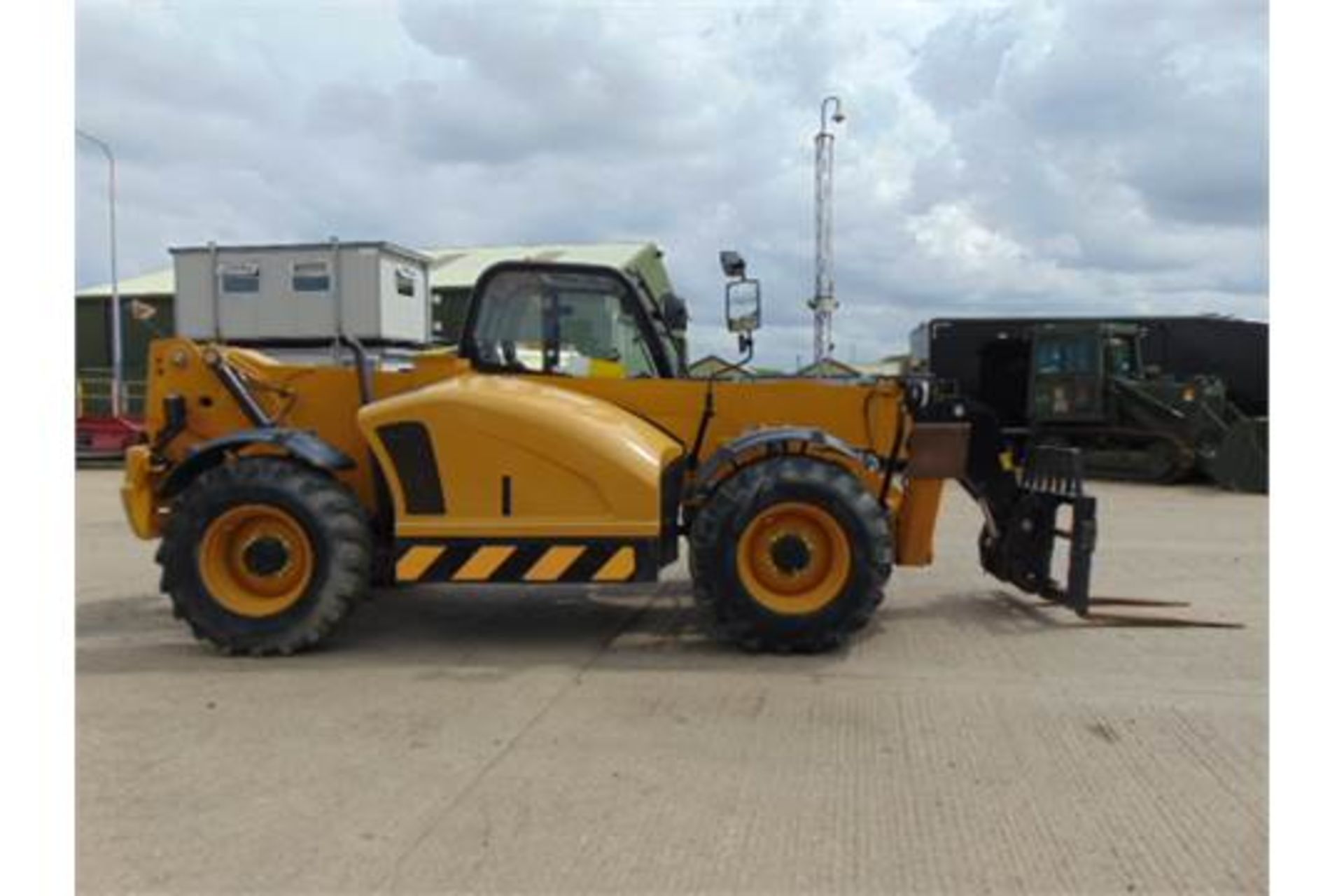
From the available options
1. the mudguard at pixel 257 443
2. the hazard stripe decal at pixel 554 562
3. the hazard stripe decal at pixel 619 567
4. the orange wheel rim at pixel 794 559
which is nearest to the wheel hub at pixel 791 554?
the orange wheel rim at pixel 794 559

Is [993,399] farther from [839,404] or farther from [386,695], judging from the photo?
[386,695]

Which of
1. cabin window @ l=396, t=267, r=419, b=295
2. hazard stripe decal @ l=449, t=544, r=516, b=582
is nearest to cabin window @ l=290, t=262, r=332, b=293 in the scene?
cabin window @ l=396, t=267, r=419, b=295

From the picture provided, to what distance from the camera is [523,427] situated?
5.74m

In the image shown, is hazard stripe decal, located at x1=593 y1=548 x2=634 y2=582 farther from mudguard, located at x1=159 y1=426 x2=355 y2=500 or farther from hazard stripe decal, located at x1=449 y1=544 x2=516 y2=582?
mudguard, located at x1=159 y1=426 x2=355 y2=500

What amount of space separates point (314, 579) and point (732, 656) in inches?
89.7

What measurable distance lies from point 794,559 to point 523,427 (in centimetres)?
161

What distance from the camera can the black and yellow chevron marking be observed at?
5.78 m

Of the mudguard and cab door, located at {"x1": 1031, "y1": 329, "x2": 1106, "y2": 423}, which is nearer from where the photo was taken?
the mudguard

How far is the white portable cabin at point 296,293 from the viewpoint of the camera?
13.7 metres

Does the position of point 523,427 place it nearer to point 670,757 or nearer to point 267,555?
point 267,555

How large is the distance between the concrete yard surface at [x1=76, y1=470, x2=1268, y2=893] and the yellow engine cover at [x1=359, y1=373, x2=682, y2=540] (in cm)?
73

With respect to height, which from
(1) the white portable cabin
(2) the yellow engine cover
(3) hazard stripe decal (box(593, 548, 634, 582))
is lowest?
(3) hazard stripe decal (box(593, 548, 634, 582))

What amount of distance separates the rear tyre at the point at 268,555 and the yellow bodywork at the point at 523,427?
32 cm

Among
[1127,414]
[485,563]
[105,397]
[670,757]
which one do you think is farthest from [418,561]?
[105,397]
